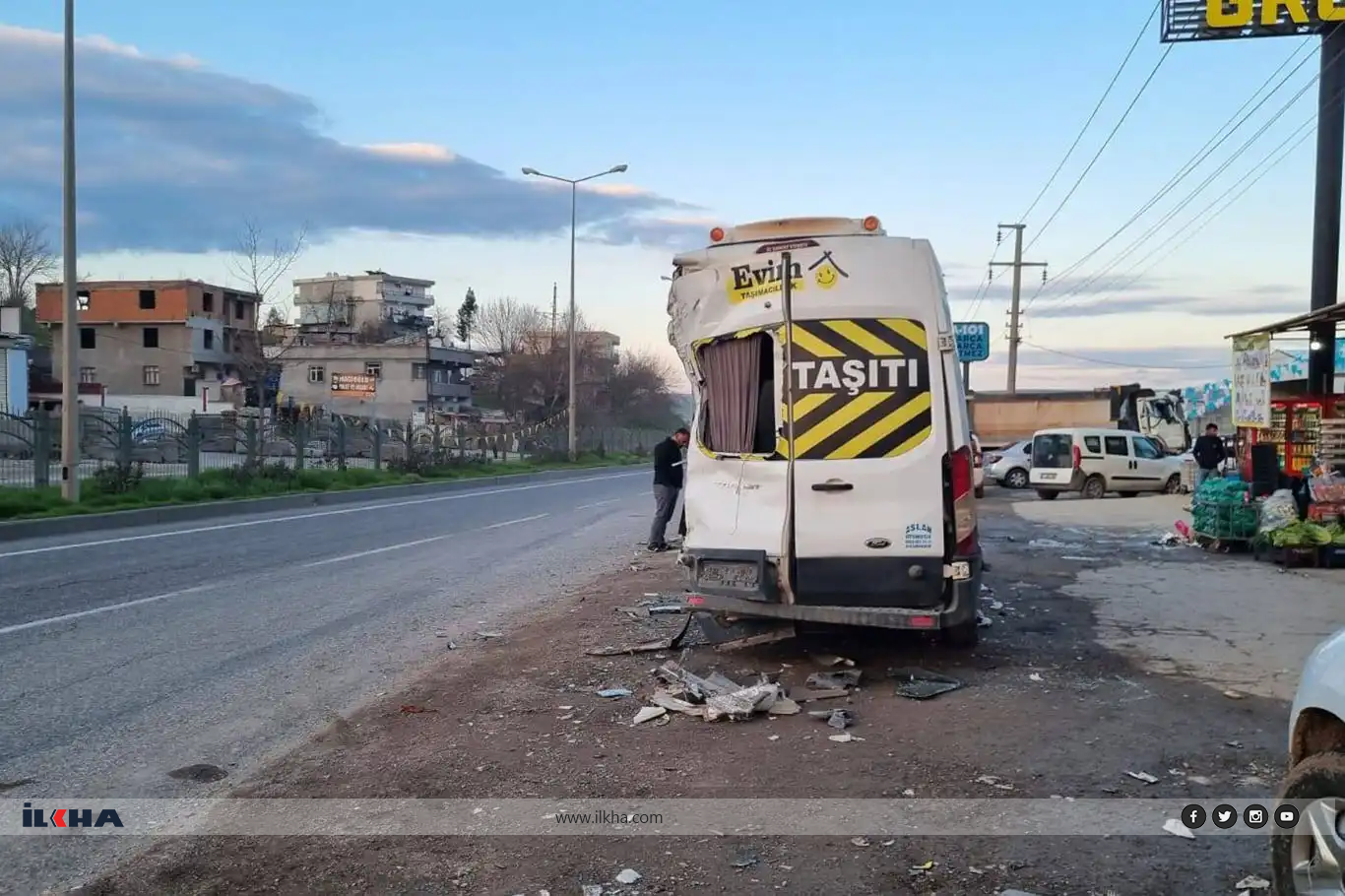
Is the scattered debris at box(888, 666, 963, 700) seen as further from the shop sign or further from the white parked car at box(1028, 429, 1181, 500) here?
A: the white parked car at box(1028, 429, 1181, 500)

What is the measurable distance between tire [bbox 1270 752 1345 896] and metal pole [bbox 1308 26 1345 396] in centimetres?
1738

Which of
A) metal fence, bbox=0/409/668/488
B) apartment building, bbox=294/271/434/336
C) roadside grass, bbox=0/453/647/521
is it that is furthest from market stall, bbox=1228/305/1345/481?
apartment building, bbox=294/271/434/336

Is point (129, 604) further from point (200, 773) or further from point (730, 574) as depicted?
point (730, 574)

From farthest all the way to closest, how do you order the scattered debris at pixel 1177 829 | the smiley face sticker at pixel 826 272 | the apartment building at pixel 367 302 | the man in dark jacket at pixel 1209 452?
the apartment building at pixel 367 302 → the man in dark jacket at pixel 1209 452 → the smiley face sticker at pixel 826 272 → the scattered debris at pixel 1177 829

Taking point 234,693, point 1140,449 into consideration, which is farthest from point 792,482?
point 1140,449

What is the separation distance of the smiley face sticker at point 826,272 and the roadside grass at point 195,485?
15.8 m

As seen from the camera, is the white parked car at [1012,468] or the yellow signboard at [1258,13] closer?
the yellow signboard at [1258,13]

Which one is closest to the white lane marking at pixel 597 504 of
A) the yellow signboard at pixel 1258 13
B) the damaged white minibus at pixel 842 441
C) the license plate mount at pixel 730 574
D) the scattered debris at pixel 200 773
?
the yellow signboard at pixel 1258 13

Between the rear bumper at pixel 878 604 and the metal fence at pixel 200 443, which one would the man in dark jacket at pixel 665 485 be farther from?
the metal fence at pixel 200 443

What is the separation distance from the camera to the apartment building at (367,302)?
104 meters

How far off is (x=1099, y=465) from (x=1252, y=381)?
11050 millimetres

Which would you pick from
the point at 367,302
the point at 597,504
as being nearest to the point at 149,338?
the point at 367,302

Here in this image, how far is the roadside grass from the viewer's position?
1928cm

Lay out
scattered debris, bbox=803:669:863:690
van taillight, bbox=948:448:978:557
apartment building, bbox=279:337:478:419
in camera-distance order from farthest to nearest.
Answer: apartment building, bbox=279:337:478:419, van taillight, bbox=948:448:978:557, scattered debris, bbox=803:669:863:690
